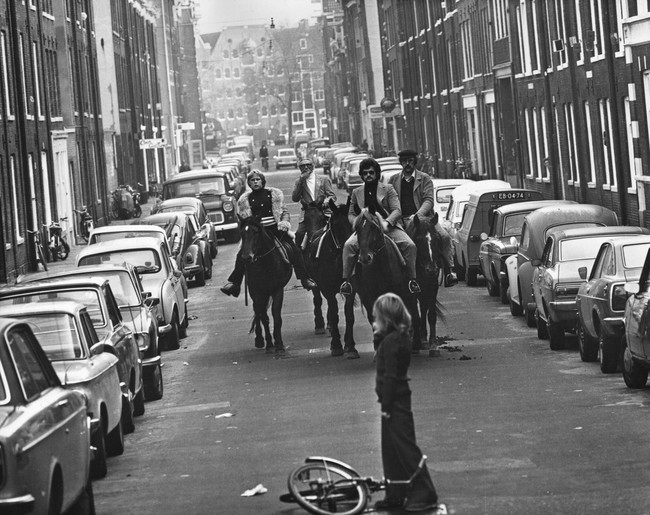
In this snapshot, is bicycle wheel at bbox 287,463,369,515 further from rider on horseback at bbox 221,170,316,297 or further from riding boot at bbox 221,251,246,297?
riding boot at bbox 221,251,246,297

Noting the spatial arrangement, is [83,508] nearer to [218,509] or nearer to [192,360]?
[218,509]

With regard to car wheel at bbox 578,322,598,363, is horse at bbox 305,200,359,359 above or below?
above

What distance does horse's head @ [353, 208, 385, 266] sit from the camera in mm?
17005

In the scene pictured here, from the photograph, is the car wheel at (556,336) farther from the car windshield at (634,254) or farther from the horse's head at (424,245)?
the car windshield at (634,254)

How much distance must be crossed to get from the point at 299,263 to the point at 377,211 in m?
3.07

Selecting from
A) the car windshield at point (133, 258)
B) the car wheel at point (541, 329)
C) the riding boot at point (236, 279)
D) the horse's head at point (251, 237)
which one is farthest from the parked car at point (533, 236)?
the car windshield at point (133, 258)

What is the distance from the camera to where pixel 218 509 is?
389 inches

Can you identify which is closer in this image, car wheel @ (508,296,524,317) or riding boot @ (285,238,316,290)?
riding boot @ (285,238,316,290)

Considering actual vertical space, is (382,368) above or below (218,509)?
above

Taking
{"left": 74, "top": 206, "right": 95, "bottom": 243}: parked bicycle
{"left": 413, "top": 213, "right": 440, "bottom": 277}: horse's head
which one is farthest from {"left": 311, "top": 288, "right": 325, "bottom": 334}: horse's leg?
{"left": 74, "top": 206, "right": 95, "bottom": 243}: parked bicycle

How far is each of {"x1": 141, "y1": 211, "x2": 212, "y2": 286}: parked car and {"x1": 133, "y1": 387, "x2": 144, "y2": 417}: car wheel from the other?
50.4 feet

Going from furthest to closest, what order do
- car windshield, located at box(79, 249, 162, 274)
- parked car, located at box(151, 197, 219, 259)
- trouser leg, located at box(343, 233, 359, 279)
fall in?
1. parked car, located at box(151, 197, 219, 259)
2. car windshield, located at box(79, 249, 162, 274)
3. trouser leg, located at box(343, 233, 359, 279)

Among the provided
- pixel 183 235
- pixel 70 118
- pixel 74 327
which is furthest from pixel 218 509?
pixel 70 118

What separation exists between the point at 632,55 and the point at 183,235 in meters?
10.4
